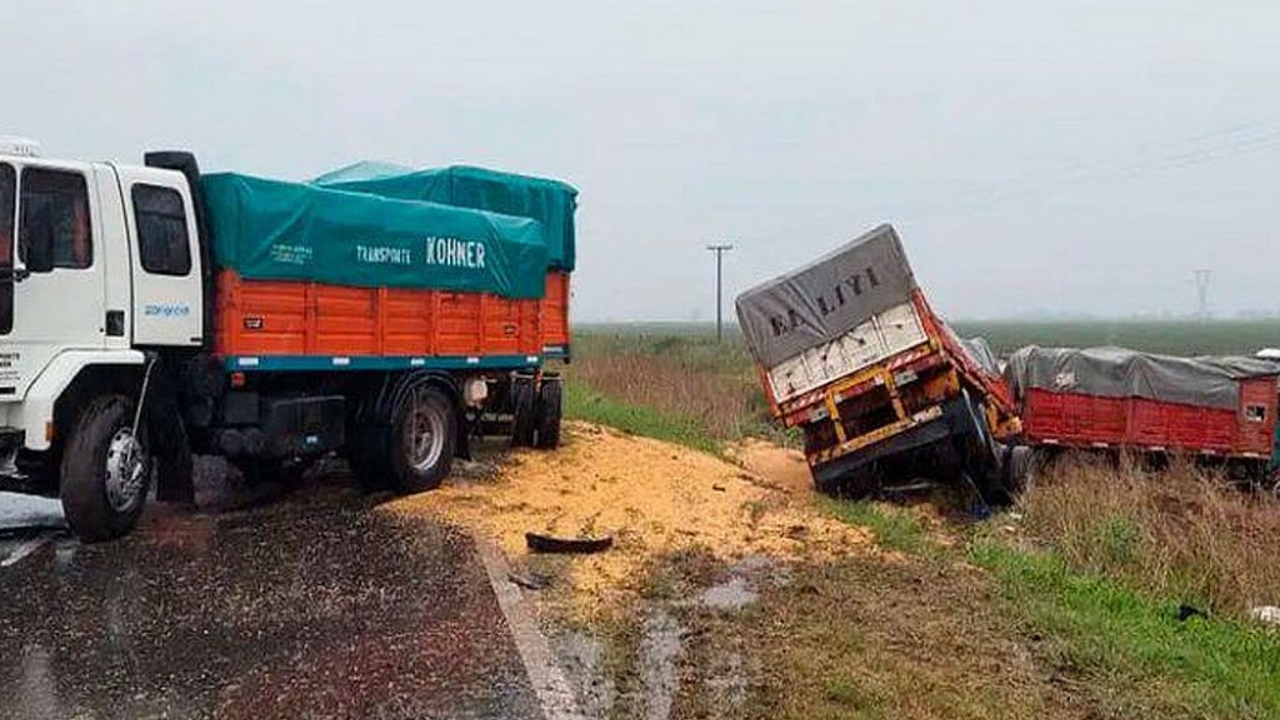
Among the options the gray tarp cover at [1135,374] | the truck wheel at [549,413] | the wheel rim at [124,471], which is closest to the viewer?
the wheel rim at [124,471]

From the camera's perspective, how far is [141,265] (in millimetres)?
9211

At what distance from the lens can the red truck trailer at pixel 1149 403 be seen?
19.3 meters

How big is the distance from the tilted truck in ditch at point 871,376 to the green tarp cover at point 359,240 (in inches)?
168

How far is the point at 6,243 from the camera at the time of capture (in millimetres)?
8297

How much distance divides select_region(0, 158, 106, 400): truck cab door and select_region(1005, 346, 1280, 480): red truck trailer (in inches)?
595

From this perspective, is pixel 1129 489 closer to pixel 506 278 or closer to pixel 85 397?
pixel 506 278

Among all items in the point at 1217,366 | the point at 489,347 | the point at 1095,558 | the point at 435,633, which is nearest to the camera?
the point at 435,633

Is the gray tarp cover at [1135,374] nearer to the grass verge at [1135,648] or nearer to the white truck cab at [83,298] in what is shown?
the grass verge at [1135,648]

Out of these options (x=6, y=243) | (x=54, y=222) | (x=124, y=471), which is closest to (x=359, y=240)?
(x=54, y=222)

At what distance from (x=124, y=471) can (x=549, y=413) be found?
6.38 metres

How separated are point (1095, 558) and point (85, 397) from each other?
829 cm

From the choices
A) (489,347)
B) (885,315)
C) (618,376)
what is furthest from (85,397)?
(618,376)

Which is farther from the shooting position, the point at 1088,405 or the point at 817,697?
the point at 1088,405

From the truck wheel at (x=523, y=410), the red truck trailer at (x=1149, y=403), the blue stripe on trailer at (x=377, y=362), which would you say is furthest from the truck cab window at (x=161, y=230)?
the red truck trailer at (x=1149, y=403)
